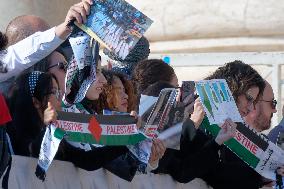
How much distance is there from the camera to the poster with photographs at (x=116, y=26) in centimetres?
472

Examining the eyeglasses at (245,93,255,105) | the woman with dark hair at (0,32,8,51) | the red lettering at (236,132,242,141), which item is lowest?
the red lettering at (236,132,242,141)

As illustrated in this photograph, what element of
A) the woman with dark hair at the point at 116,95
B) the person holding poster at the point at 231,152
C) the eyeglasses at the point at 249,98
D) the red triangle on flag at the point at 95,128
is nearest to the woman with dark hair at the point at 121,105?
the woman with dark hair at the point at 116,95

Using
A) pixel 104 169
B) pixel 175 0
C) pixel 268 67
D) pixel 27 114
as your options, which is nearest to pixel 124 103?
pixel 104 169

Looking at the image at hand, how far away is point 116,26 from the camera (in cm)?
473

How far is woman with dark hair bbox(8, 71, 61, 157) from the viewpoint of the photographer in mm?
4809

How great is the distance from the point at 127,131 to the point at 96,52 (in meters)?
0.34

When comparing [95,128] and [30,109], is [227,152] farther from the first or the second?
[30,109]

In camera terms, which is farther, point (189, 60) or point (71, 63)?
point (189, 60)

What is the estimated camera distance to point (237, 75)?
5.92 metres

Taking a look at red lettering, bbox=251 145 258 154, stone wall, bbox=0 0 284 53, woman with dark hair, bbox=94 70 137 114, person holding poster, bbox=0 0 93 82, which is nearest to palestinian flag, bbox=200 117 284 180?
red lettering, bbox=251 145 258 154

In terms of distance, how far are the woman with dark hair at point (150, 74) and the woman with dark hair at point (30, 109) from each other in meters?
1.11

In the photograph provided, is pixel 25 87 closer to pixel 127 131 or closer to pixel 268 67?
pixel 127 131

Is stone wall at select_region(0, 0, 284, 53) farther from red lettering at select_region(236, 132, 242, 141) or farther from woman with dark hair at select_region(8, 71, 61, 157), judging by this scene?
woman with dark hair at select_region(8, 71, 61, 157)

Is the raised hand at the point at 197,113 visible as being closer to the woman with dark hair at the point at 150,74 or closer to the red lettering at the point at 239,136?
the red lettering at the point at 239,136
